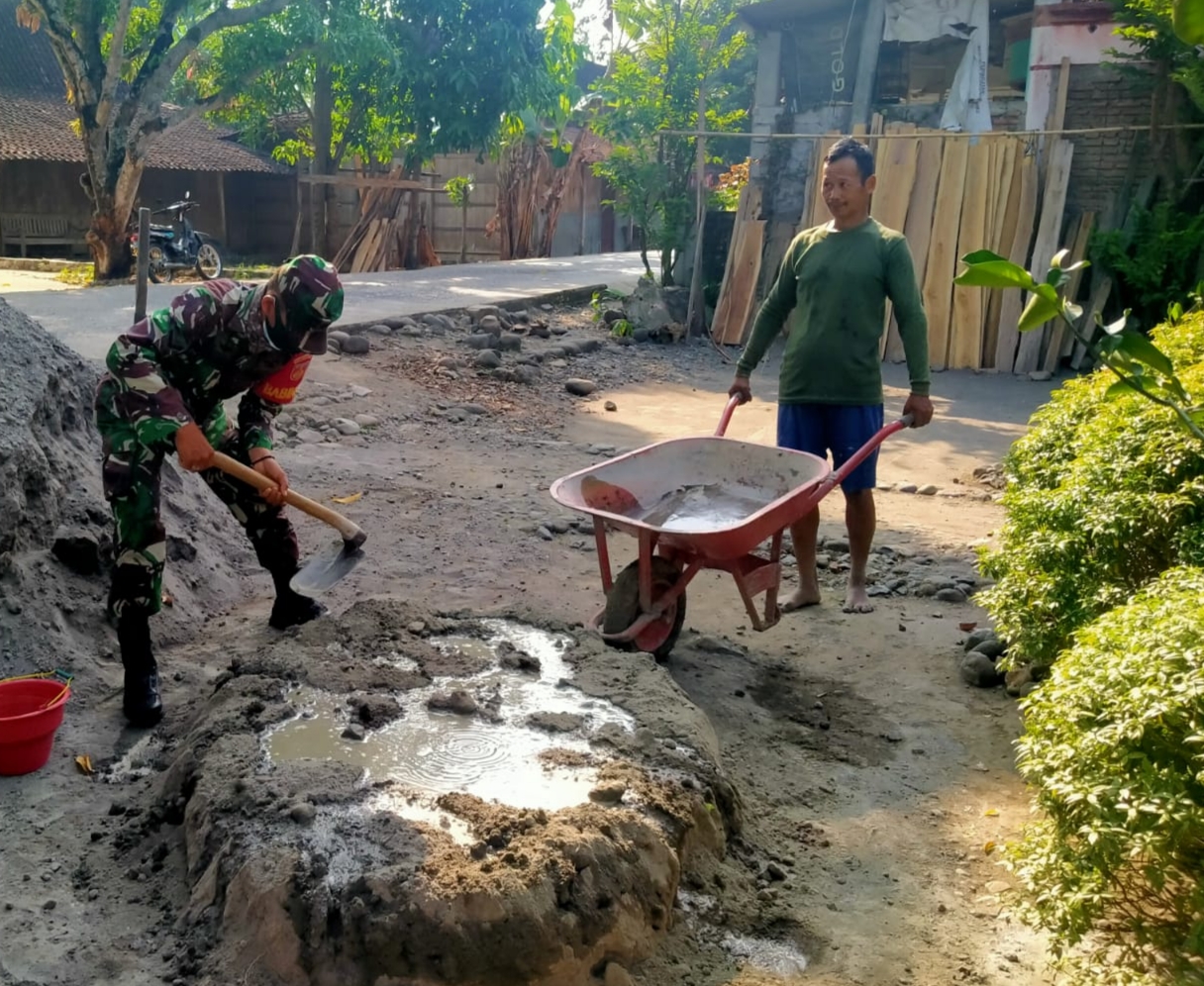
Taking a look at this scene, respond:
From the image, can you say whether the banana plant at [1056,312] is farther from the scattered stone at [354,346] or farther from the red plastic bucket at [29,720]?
the scattered stone at [354,346]

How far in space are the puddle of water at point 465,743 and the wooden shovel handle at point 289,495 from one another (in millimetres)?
662

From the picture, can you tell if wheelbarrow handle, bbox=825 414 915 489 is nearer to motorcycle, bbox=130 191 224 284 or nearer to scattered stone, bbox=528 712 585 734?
scattered stone, bbox=528 712 585 734

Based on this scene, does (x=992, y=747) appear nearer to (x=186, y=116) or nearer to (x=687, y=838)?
(x=687, y=838)

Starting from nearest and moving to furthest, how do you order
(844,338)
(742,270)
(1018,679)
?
(1018,679), (844,338), (742,270)

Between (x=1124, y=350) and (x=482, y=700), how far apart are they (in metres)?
2.13

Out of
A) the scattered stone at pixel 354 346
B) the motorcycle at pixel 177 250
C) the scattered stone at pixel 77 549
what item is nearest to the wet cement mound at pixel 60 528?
the scattered stone at pixel 77 549

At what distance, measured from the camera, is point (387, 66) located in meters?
17.7

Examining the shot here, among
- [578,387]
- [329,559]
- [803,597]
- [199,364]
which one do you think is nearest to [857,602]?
[803,597]

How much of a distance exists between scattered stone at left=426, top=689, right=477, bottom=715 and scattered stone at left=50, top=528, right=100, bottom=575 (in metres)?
1.64

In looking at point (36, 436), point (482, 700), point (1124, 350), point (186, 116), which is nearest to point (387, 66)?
point (186, 116)

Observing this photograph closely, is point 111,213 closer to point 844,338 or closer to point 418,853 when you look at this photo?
point 844,338

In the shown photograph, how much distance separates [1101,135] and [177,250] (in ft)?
40.6

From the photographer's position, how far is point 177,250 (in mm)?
15883

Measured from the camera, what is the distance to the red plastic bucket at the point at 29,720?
2.99 m
